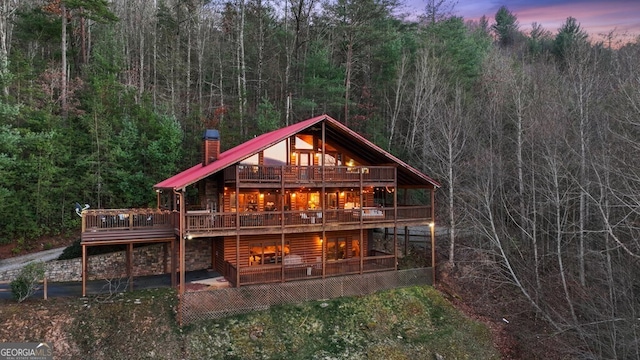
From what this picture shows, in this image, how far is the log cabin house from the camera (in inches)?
714

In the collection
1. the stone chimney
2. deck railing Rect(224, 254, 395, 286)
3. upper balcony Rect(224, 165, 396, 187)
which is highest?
the stone chimney

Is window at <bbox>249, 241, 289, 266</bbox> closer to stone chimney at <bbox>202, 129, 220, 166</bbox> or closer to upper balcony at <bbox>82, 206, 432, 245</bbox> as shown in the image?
upper balcony at <bbox>82, 206, 432, 245</bbox>

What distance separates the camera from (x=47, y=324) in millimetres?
14453

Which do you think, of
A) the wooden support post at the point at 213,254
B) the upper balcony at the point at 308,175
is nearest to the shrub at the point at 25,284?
the wooden support post at the point at 213,254

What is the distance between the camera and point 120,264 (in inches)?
816

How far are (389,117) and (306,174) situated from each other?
2095cm

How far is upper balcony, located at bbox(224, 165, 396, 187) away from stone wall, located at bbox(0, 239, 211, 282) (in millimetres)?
5494

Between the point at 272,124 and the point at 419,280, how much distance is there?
17123 mm

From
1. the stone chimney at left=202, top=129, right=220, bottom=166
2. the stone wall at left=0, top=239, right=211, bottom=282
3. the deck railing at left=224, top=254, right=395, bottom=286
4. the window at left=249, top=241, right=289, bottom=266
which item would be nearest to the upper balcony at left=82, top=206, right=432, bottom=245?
the deck railing at left=224, top=254, right=395, bottom=286

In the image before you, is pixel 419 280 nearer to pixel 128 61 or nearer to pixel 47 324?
pixel 47 324

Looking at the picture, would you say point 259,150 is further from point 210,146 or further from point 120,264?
point 120,264

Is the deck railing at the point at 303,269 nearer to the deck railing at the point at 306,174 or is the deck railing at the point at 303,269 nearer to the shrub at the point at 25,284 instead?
the deck railing at the point at 306,174

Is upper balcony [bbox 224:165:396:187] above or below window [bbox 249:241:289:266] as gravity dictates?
above

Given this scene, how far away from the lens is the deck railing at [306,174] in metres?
19.0
